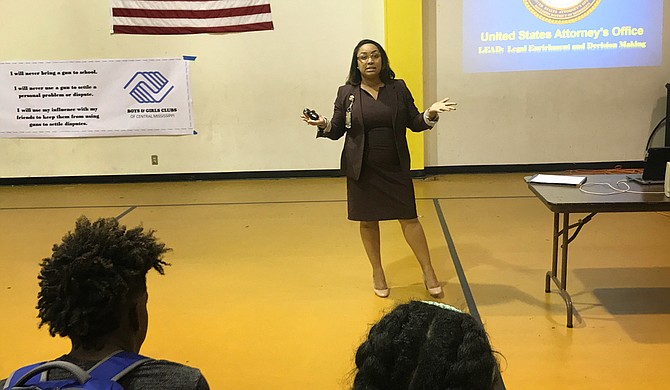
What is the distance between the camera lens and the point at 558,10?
22.5ft

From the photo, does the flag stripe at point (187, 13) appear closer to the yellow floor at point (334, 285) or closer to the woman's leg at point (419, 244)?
the yellow floor at point (334, 285)

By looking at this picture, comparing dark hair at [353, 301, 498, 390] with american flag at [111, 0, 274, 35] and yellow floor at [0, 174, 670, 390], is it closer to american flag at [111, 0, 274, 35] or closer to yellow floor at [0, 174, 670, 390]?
yellow floor at [0, 174, 670, 390]

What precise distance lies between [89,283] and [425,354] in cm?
84

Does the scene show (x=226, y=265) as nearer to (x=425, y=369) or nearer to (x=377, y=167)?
(x=377, y=167)

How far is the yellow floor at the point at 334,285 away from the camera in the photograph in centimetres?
297

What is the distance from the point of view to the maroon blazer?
11.8 ft

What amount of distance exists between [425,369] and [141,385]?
0.69m

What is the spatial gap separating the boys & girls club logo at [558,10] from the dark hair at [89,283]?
6.25 metres

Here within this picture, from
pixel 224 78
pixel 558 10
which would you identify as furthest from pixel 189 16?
pixel 558 10

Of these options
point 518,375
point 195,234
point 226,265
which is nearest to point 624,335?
point 518,375

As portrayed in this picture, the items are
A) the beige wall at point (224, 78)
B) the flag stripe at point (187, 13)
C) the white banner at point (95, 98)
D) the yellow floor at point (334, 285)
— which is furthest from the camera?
the white banner at point (95, 98)

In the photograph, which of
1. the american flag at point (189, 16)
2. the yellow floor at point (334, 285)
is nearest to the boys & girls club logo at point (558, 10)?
the yellow floor at point (334, 285)

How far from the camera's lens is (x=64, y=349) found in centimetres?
322

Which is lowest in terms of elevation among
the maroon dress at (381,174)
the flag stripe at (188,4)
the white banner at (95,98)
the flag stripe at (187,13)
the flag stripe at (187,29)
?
the maroon dress at (381,174)
